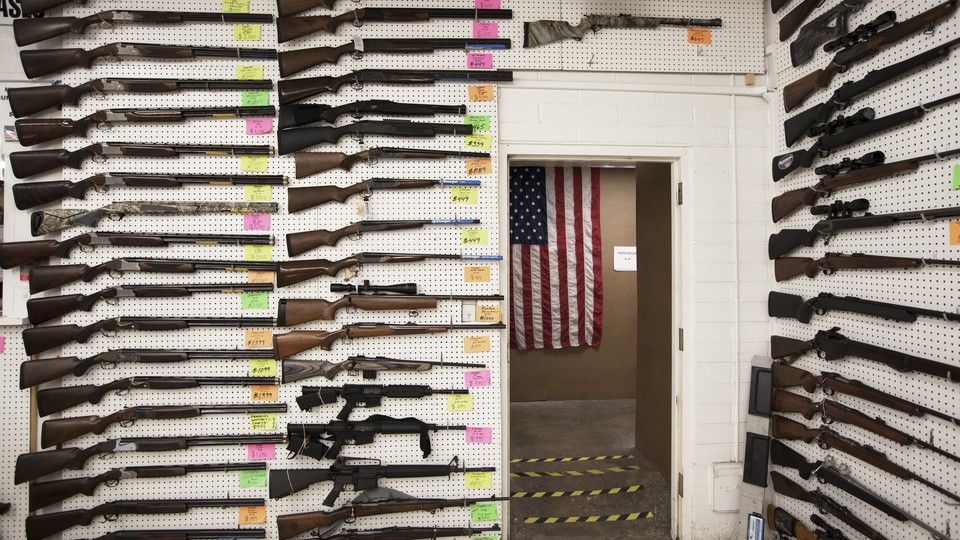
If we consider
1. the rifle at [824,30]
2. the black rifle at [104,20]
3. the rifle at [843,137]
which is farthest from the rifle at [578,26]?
the black rifle at [104,20]

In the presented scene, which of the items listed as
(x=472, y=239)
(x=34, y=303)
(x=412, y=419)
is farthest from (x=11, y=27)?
(x=412, y=419)

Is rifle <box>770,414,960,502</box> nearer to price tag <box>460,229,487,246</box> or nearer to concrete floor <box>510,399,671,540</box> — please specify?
concrete floor <box>510,399,671,540</box>

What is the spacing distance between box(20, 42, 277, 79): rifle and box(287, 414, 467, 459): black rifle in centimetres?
265

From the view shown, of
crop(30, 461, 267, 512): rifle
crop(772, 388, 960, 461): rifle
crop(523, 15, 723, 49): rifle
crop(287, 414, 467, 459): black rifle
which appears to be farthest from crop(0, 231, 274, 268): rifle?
crop(772, 388, 960, 461): rifle

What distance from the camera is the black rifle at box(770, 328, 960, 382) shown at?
229 cm

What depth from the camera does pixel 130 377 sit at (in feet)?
10.5

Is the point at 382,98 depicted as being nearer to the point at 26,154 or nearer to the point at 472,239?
the point at 472,239

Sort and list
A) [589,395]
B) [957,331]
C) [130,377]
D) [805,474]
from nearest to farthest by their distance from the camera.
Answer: [957,331] < [805,474] < [130,377] < [589,395]

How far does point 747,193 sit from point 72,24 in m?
4.96

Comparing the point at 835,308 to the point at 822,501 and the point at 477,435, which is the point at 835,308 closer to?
the point at 822,501

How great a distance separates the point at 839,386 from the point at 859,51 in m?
2.03

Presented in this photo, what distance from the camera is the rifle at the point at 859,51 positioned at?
233 cm

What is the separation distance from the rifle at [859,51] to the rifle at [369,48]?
206cm

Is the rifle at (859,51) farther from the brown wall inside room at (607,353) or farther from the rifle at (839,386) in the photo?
the brown wall inside room at (607,353)
